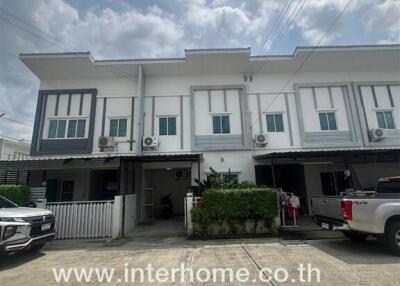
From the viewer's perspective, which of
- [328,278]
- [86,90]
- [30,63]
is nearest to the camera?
[328,278]

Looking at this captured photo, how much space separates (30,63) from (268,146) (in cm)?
1357

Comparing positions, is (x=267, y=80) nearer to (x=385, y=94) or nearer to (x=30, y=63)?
(x=385, y=94)

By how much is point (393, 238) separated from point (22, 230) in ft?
29.2

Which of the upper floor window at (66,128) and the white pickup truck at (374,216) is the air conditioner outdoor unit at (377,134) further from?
the upper floor window at (66,128)

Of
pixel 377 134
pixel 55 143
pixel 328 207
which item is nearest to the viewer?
pixel 328 207

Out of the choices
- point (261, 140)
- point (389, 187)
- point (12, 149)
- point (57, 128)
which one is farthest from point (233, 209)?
point (12, 149)

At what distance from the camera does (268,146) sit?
1238 centimetres

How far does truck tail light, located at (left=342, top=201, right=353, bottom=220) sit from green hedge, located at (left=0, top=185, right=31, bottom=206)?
10807mm

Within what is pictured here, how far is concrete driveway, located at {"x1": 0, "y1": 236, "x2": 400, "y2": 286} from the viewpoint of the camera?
4.36m

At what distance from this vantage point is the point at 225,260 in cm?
551

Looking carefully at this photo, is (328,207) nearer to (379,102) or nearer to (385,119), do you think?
(385,119)

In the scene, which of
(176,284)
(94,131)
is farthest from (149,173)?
(176,284)

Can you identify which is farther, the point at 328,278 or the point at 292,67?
the point at 292,67

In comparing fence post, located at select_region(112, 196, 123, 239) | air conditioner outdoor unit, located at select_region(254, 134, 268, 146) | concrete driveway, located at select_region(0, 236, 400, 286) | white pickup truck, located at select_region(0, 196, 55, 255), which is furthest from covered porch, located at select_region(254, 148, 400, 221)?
white pickup truck, located at select_region(0, 196, 55, 255)
